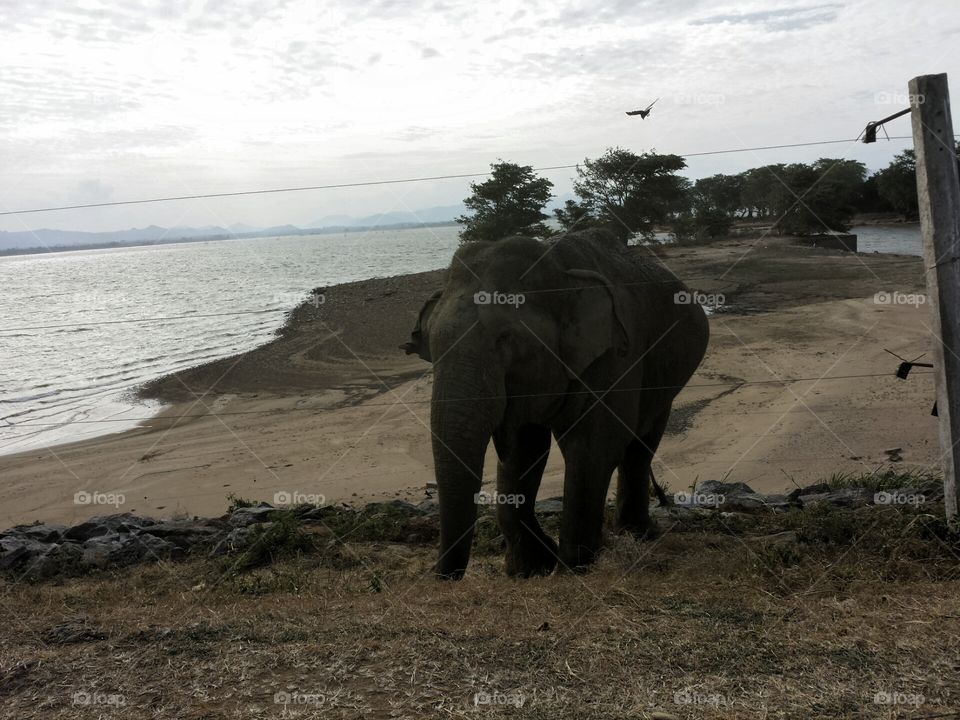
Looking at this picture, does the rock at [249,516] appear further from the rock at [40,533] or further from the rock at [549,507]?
the rock at [549,507]

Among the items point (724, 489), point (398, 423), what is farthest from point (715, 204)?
point (724, 489)

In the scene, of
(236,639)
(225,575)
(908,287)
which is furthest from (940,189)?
(908,287)

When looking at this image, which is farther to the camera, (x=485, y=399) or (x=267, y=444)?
(x=267, y=444)

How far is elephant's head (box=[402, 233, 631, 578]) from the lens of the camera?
253 inches

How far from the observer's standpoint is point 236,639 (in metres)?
5.59

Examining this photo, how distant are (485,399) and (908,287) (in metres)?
29.6

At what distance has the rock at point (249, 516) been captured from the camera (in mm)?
10461

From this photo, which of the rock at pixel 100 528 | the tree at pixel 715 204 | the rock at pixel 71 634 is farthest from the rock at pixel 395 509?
the tree at pixel 715 204

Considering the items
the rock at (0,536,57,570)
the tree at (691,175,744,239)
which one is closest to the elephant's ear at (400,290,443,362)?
the rock at (0,536,57,570)

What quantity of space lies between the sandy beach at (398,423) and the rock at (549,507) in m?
1.36

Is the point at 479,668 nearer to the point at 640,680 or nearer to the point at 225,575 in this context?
the point at 640,680

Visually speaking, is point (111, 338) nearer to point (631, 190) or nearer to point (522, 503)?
point (631, 190)

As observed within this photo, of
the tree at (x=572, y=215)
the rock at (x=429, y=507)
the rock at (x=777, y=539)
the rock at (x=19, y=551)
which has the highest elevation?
the tree at (x=572, y=215)

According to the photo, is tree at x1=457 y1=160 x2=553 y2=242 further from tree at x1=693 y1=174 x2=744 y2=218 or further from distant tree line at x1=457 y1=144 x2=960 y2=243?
tree at x1=693 y1=174 x2=744 y2=218
